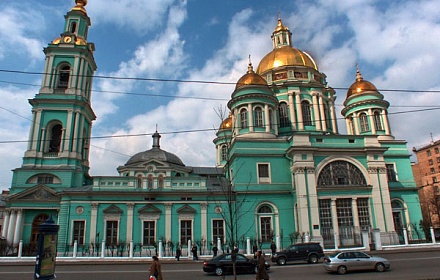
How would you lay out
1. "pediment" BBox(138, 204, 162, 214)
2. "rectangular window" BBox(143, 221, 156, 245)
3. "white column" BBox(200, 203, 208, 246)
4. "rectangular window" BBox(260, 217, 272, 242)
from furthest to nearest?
"pediment" BBox(138, 204, 162, 214)
"white column" BBox(200, 203, 208, 246)
"rectangular window" BBox(260, 217, 272, 242)
"rectangular window" BBox(143, 221, 156, 245)

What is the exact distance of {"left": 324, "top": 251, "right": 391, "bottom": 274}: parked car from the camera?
14180mm

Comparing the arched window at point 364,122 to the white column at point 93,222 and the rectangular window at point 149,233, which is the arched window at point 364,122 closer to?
the rectangular window at point 149,233

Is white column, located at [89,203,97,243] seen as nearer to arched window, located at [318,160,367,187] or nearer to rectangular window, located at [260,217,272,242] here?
rectangular window, located at [260,217,272,242]

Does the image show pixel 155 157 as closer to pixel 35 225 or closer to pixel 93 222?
pixel 93 222

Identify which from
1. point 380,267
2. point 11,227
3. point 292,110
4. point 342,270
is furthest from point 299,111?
point 11,227

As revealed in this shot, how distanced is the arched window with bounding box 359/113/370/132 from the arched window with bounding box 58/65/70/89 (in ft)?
102

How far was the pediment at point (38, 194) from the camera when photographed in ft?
89.3

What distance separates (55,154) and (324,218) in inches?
970

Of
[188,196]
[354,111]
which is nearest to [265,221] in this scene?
[188,196]

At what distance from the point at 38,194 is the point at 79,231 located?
5088mm

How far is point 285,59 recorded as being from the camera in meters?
36.9

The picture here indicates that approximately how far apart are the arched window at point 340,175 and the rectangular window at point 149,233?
14.5m

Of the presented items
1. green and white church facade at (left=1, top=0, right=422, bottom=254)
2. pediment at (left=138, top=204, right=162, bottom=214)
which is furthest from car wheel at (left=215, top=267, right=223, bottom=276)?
pediment at (left=138, top=204, right=162, bottom=214)

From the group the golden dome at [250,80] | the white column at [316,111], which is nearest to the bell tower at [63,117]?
→ the golden dome at [250,80]
